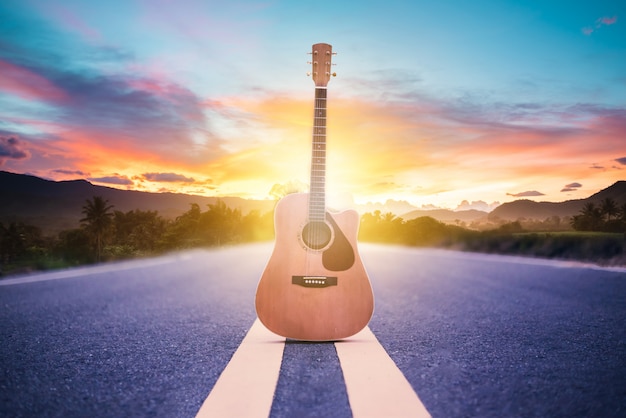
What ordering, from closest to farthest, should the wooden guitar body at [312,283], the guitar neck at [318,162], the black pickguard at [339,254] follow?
1. the wooden guitar body at [312,283]
2. the black pickguard at [339,254]
3. the guitar neck at [318,162]

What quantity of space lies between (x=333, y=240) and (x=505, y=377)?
1.69 meters

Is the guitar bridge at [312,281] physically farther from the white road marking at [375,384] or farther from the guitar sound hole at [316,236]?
the white road marking at [375,384]

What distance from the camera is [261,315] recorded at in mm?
3756

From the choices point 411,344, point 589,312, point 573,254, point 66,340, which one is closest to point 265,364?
point 411,344

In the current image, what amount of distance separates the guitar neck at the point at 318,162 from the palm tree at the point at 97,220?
109m

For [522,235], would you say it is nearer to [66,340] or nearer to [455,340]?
[455,340]

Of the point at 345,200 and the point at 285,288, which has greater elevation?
the point at 345,200

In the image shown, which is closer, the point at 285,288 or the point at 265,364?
the point at 265,364

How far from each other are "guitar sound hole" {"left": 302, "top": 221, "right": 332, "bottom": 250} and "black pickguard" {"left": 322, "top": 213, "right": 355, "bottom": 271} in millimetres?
62

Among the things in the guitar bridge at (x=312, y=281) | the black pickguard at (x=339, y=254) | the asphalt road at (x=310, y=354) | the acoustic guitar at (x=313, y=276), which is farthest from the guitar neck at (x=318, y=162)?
the asphalt road at (x=310, y=354)

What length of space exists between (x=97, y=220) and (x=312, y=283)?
369 ft

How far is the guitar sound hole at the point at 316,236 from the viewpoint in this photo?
3973mm

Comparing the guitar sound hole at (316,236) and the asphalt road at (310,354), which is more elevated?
the guitar sound hole at (316,236)

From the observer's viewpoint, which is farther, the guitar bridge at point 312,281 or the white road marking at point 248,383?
the guitar bridge at point 312,281
